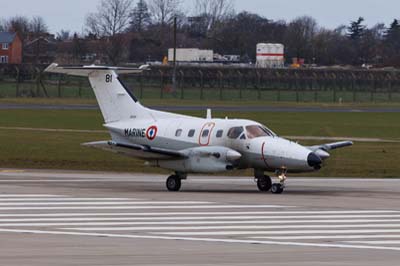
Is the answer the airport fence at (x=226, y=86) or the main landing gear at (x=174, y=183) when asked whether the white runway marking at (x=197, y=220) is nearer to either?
the main landing gear at (x=174, y=183)

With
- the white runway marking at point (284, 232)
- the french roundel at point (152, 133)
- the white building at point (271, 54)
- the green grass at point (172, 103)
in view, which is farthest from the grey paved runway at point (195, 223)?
the white building at point (271, 54)

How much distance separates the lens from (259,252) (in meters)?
18.2

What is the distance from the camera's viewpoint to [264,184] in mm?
30906

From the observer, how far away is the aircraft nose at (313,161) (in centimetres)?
2911

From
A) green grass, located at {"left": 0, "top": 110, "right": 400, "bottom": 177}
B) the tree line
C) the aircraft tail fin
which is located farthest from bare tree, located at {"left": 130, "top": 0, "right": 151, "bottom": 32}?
the aircraft tail fin

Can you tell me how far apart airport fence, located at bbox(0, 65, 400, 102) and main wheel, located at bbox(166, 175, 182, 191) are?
58.5 metres

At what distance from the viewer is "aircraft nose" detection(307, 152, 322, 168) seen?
29109mm

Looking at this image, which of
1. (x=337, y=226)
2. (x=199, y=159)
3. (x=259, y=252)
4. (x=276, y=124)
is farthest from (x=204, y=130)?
(x=276, y=124)

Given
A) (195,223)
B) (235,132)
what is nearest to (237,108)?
(235,132)

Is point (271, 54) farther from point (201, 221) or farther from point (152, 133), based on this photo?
point (201, 221)

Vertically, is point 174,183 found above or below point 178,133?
below

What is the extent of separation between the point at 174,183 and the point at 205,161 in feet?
3.76

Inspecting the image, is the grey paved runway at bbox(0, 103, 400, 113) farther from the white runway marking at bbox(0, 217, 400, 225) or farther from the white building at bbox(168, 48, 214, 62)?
the white building at bbox(168, 48, 214, 62)

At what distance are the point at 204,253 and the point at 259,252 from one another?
0.88 m
